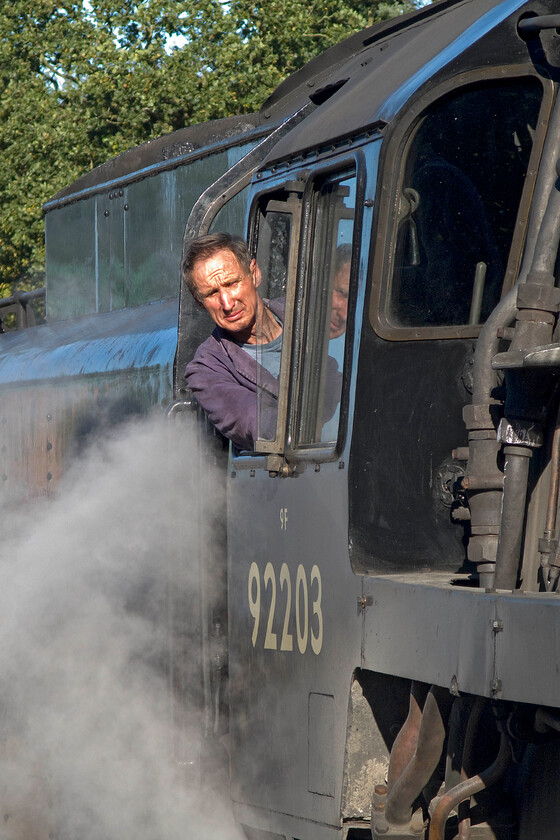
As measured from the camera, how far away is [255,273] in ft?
14.0

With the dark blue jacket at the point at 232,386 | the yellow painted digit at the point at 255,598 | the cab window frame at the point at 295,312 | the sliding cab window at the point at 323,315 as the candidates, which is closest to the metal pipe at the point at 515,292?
the sliding cab window at the point at 323,315

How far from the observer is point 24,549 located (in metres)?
6.11

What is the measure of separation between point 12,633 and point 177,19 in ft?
38.3

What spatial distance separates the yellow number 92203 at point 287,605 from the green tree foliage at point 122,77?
11715mm

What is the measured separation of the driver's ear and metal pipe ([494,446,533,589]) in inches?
61.0

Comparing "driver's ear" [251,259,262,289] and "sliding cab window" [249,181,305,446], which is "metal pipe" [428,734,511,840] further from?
"driver's ear" [251,259,262,289]

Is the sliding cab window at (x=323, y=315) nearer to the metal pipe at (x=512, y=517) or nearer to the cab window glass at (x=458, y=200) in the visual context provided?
the cab window glass at (x=458, y=200)

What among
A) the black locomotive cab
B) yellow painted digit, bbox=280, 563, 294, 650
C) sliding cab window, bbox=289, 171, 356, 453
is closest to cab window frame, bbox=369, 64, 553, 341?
the black locomotive cab

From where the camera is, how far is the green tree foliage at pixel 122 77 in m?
15.2

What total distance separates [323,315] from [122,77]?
12.3 meters

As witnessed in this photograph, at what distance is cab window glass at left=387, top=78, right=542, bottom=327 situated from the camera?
3439 mm

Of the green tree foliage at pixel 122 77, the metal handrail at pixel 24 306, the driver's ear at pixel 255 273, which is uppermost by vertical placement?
the green tree foliage at pixel 122 77

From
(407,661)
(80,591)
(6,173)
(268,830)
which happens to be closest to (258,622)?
(268,830)

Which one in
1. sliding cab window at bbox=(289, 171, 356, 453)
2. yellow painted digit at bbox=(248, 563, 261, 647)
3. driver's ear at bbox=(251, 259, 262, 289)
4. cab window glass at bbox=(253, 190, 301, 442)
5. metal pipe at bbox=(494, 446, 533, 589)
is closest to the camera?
metal pipe at bbox=(494, 446, 533, 589)
